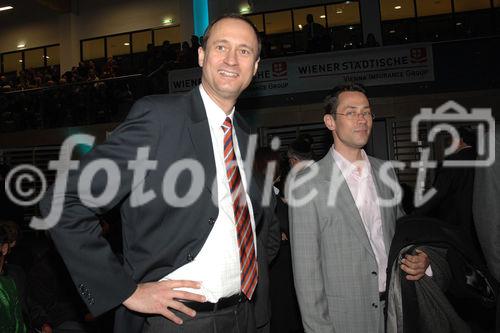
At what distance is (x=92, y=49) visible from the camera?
18.6 metres

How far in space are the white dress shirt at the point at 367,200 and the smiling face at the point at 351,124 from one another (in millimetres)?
105

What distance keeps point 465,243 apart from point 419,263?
282 millimetres

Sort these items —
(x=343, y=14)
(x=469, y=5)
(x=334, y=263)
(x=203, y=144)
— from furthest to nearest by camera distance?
(x=343, y=14) → (x=469, y=5) → (x=334, y=263) → (x=203, y=144)

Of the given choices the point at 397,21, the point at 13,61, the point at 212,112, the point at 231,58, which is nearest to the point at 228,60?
the point at 231,58

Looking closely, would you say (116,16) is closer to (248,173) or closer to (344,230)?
(248,173)

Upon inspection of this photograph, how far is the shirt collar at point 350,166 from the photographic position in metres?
2.59

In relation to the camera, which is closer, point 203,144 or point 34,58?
point 203,144

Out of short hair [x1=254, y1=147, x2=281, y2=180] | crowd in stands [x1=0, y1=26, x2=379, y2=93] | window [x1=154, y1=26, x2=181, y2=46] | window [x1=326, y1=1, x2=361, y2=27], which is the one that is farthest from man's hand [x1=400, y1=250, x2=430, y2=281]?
window [x1=154, y1=26, x2=181, y2=46]

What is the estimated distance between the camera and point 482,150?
1602 mm

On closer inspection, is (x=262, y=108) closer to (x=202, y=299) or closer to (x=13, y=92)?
(x=13, y=92)

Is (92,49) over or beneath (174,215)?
over

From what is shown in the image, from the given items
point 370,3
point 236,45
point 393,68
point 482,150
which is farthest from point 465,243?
point 370,3

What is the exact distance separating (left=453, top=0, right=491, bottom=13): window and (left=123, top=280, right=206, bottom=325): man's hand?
17360 mm

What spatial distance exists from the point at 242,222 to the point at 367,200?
105 cm
